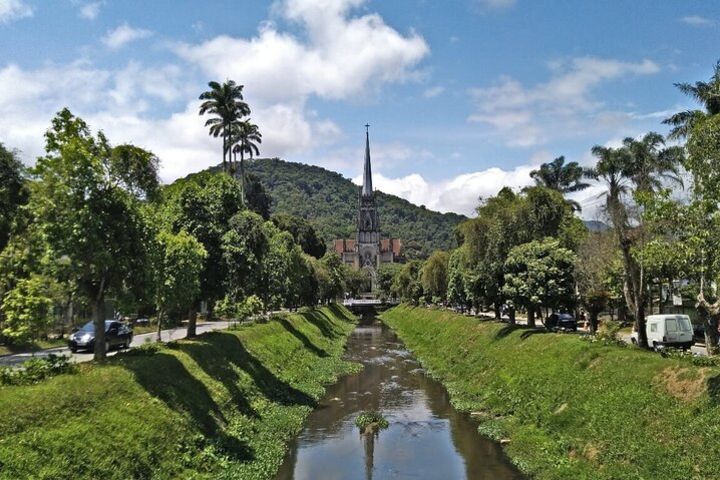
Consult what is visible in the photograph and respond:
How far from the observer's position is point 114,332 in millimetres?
38281

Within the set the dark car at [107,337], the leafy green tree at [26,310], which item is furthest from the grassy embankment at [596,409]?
the dark car at [107,337]

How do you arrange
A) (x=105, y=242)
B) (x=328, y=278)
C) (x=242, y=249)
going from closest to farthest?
(x=105, y=242)
(x=242, y=249)
(x=328, y=278)

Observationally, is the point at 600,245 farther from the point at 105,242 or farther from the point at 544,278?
the point at 105,242

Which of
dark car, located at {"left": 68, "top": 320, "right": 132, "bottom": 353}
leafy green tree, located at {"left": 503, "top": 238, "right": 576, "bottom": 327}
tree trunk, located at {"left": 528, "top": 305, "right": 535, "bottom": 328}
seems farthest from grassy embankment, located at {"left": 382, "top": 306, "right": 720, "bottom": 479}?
dark car, located at {"left": 68, "top": 320, "right": 132, "bottom": 353}

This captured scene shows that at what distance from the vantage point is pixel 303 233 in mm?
159625

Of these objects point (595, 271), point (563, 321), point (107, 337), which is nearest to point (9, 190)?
point (107, 337)

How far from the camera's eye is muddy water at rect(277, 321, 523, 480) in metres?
23.0

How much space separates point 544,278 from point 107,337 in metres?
30.1

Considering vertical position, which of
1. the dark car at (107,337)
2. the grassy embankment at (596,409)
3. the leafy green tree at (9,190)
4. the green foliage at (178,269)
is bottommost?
the grassy embankment at (596,409)

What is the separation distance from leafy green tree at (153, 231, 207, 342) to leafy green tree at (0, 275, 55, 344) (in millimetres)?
7739

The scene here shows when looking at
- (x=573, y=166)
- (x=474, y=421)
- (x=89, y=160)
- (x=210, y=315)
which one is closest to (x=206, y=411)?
(x=89, y=160)

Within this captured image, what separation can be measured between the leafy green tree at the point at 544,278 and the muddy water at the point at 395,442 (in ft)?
29.7

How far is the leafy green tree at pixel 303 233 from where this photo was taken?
15575 cm

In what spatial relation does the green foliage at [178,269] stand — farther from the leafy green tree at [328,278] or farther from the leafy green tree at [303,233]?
the leafy green tree at [303,233]
